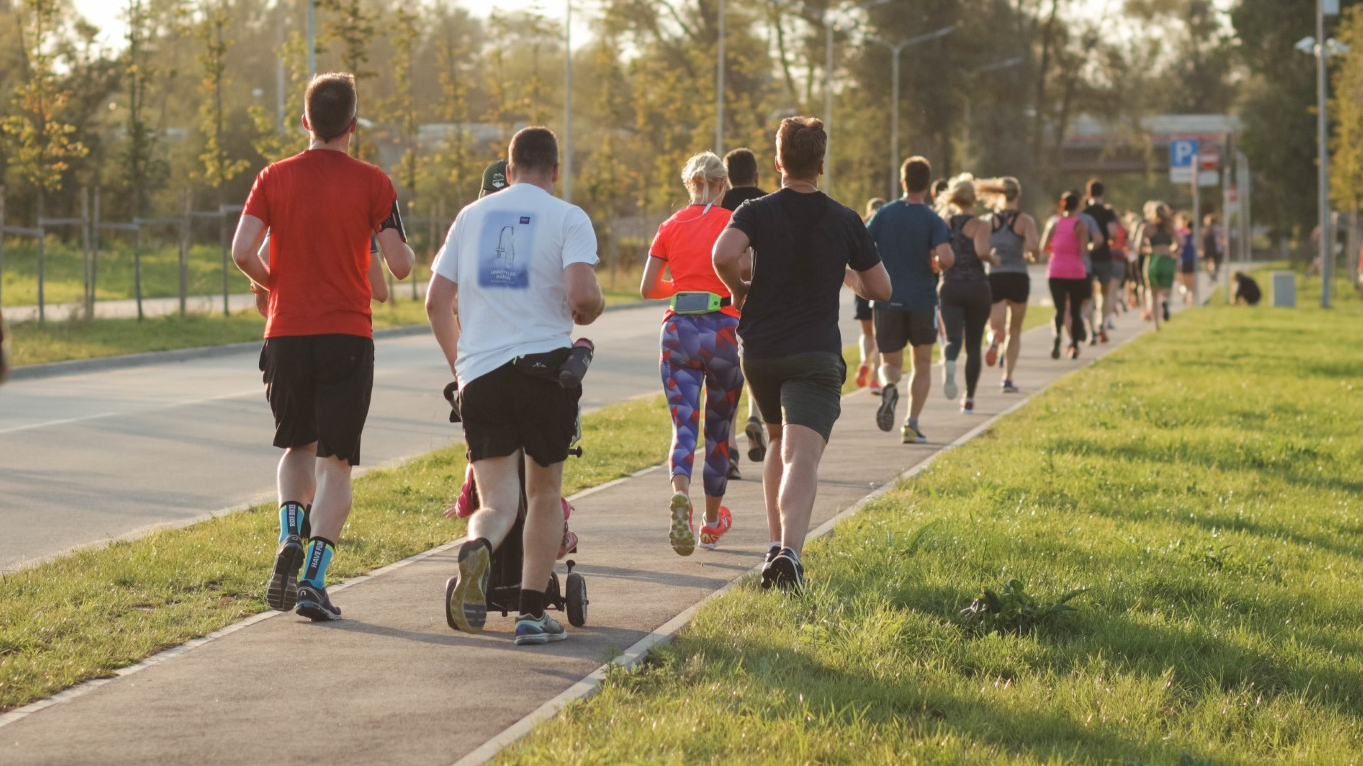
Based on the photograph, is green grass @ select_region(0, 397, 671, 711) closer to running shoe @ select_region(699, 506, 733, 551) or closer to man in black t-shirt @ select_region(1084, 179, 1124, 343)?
running shoe @ select_region(699, 506, 733, 551)

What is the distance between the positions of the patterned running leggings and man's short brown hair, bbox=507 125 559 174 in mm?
2361

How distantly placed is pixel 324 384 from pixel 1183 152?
2809cm

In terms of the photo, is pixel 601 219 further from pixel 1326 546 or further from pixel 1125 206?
pixel 1125 206

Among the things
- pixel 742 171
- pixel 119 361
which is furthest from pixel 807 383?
pixel 119 361

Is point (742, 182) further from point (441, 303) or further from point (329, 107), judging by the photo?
point (441, 303)

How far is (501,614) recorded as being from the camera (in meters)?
6.90

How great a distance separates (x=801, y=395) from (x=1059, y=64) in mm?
67656

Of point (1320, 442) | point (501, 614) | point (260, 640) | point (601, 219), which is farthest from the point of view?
point (601, 219)

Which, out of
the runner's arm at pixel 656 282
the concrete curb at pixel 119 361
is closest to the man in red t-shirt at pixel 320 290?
the runner's arm at pixel 656 282

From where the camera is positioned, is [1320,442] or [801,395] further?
[1320,442]

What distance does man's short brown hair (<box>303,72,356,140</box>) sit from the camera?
6.62 metres

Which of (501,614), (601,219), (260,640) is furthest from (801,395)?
(601,219)

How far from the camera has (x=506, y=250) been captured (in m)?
6.18

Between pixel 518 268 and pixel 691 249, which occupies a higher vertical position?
pixel 691 249
